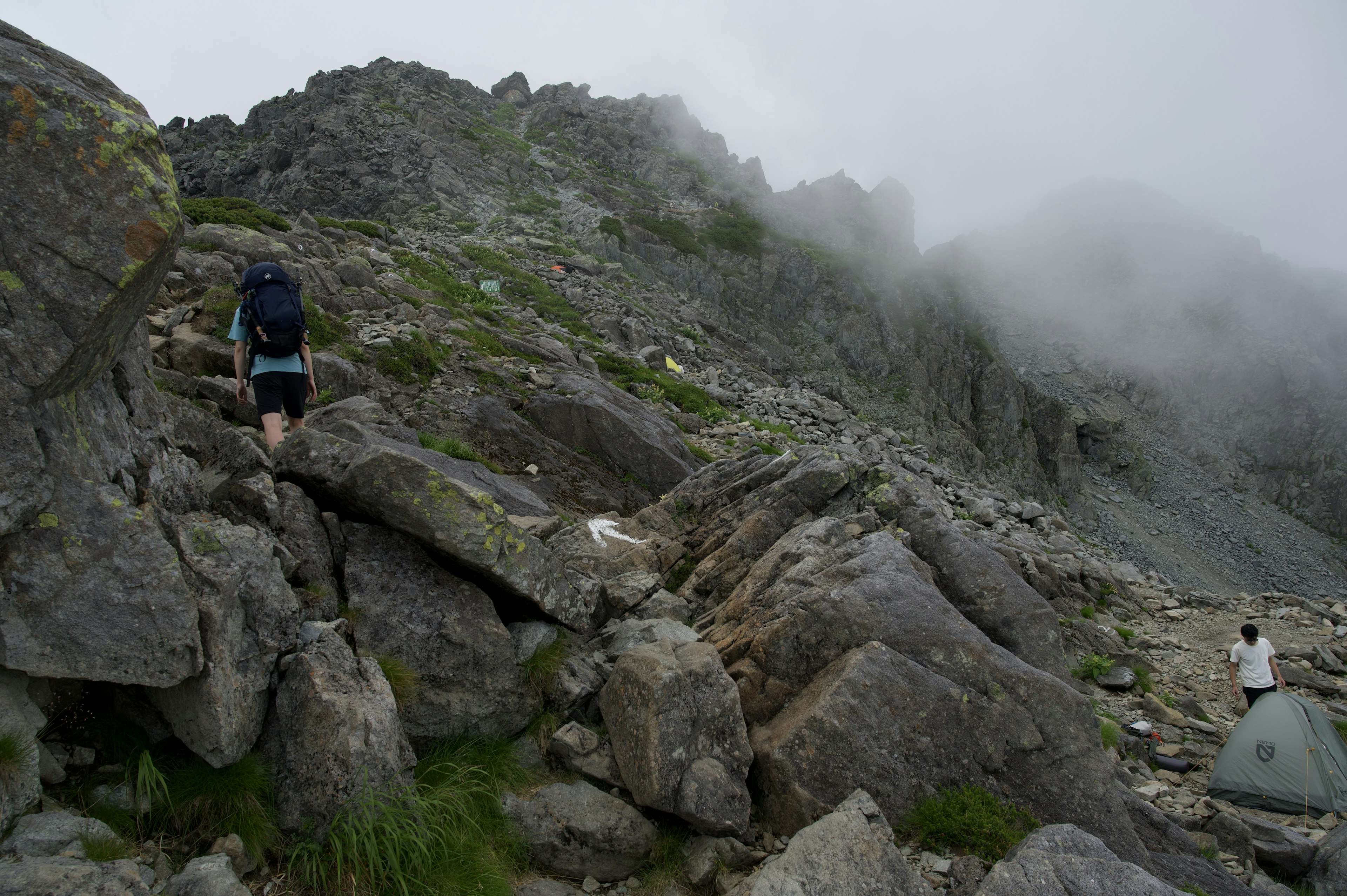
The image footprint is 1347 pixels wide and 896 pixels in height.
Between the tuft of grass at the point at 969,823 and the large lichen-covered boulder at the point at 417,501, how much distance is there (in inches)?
179

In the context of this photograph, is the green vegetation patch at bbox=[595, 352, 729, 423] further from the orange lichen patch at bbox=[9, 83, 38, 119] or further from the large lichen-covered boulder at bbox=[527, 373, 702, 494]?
the orange lichen patch at bbox=[9, 83, 38, 119]

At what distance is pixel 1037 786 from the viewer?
6.19 m

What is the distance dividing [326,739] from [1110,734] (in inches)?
455

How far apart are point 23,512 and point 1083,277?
414 ft

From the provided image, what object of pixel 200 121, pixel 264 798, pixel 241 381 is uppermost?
pixel 200 121

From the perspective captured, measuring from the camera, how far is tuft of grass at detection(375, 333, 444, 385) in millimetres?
15586

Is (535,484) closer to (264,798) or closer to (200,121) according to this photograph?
(264,798)

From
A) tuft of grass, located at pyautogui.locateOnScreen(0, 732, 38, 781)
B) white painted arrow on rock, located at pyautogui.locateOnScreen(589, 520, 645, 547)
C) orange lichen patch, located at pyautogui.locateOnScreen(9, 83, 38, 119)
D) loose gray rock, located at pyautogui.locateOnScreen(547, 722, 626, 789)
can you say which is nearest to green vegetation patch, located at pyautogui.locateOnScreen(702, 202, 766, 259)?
white painted arrow on rock, located at pyautogui.locateOnScreen(589, 520, 645, 547)

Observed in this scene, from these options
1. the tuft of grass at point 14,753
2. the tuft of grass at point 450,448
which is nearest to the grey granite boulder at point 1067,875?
the tuft of grass at point 14,753

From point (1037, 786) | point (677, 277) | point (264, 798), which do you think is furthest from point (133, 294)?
point (677, 277)

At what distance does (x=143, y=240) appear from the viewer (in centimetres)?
405

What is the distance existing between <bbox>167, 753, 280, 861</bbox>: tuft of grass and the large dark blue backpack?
5.45 metres

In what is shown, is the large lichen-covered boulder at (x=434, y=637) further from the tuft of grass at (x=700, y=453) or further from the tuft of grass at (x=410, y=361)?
the tuft of grass at (x=700, y=453)

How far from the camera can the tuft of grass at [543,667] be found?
6.56 metres
